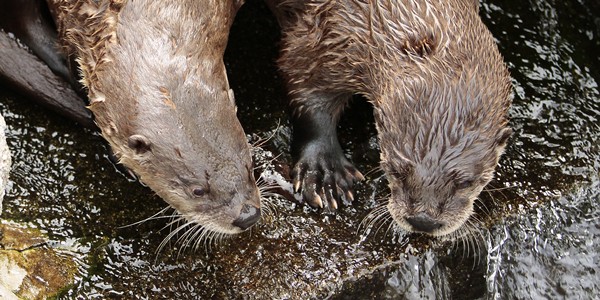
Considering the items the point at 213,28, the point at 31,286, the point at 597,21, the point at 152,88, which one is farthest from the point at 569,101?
the point at 31,286

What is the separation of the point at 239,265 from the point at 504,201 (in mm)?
1129

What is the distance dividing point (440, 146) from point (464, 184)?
0.19 metres

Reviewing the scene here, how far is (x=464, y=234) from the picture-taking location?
4113mm

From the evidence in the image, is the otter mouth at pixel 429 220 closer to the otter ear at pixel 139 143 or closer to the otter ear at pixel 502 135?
the otter ear at pixel 502 135

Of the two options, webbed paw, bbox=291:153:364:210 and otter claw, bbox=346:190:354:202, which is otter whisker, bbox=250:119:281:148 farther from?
otter claw, bbox=346:190:354:202

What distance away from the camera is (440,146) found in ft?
12.1

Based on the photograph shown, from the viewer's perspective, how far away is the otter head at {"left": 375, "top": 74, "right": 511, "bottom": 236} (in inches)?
146

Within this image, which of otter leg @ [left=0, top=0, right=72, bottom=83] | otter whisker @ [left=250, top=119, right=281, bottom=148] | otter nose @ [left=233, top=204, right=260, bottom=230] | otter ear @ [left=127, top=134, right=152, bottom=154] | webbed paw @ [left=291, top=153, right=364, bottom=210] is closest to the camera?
otter ear @ [left=127, top=134, right=152, bottom=154]

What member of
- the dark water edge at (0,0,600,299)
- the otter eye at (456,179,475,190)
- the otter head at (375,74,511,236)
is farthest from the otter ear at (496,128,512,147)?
the dark water edge at (0,0,600,299)

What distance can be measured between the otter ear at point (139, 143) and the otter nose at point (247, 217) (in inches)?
16.0

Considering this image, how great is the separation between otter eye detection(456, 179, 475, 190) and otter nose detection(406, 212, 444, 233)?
5.9 inches

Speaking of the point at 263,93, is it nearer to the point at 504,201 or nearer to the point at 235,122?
the point at 235,122

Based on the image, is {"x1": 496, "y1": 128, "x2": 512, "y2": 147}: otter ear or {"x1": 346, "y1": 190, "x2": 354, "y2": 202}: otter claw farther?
{"x1": 346, "y1": 190, "x2": 354, "y2": 202}: otter claw

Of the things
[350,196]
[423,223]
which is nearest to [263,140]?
[350,196]
